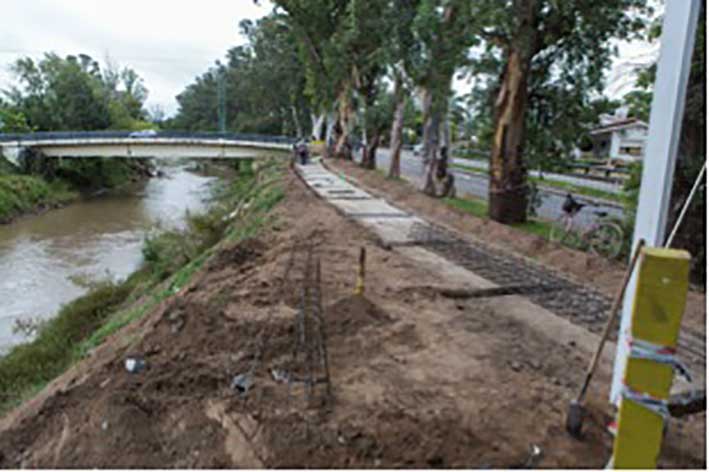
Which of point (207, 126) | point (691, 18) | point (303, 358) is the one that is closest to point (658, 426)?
point (691, 18)

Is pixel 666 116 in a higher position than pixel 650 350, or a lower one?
higher

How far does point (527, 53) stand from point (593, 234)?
4004 millimetres

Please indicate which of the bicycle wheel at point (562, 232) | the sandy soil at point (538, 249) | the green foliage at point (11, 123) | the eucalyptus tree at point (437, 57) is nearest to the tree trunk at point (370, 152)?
the eucalyptus tree at point (437, 57)

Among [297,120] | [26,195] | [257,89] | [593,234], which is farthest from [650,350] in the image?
[257,89]

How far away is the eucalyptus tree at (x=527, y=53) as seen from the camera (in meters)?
9.74

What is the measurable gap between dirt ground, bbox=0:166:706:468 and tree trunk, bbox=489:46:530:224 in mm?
5354

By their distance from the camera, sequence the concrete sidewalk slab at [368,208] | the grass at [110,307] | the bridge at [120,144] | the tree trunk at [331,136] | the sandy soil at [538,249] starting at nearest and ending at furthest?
the sandy soil at [538,249], the grass at [110,307], the concrete sidewalk slab at [368,208], the bridge at [120,144], the tree trunk at [331,136]

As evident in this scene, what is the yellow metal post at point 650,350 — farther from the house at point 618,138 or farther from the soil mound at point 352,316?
the house at point 618,138

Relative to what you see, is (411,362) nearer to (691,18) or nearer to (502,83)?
(691,18)

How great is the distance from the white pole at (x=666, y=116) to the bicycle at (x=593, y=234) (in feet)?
19.1

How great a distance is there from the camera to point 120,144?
1234 inches

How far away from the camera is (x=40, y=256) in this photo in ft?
61.2

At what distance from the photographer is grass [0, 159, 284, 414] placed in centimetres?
850

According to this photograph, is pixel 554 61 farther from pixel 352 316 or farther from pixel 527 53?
pixel 352 316
